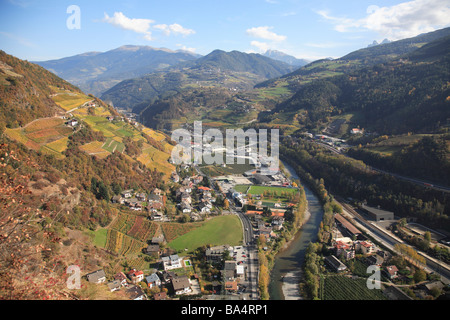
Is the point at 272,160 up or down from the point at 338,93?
down

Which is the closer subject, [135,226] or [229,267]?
[229,267]

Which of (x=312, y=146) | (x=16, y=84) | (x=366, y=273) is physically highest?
(x=16, y=84)

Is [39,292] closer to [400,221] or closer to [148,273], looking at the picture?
[148,273]

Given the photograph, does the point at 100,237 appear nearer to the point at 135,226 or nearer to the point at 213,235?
the point at 135,226

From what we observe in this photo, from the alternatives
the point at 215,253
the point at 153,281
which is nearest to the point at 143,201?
the point at 215,253

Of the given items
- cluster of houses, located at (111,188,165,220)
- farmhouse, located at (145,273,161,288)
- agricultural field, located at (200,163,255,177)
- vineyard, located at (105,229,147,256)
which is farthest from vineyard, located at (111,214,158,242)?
agricultural field, located at (200,163,255,177)

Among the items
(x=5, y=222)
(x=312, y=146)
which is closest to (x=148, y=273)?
(x=5, y=222)
